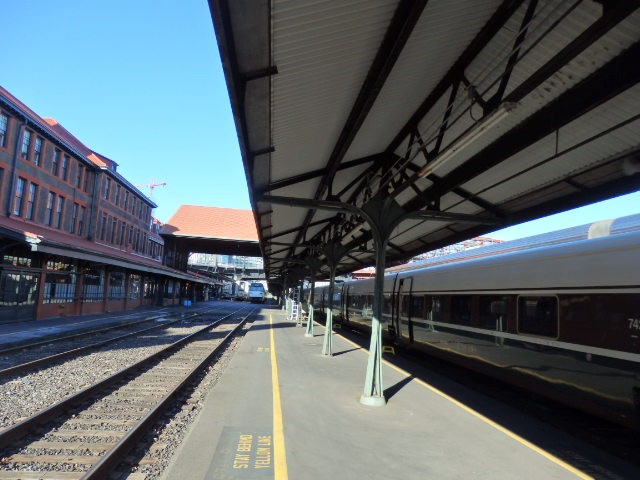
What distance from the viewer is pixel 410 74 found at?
5.39 m

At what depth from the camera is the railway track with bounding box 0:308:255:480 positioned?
4.75 meters

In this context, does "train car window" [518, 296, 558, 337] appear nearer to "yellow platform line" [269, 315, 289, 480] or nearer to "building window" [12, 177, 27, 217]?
"yellow platform line" [269, 315, 289, 480]

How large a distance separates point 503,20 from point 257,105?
2626 mm

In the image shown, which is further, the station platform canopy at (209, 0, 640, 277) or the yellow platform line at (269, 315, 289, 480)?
the yellow platform line at (269, 315, 289, 480)

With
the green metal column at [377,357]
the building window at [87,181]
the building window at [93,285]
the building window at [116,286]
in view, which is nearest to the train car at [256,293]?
the building window at [116,286]

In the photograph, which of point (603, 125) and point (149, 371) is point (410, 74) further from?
point (149, 371)

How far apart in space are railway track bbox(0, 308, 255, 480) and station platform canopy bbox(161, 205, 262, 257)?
33510 millimetres

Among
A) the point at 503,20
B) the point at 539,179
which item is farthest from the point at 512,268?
the point at 503,20

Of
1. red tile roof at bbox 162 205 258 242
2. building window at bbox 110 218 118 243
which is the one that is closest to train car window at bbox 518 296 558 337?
red tile roof at bbox 162 205 258 242

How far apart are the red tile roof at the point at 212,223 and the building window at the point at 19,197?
63.1 ft

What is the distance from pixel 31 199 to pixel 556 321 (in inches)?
1029

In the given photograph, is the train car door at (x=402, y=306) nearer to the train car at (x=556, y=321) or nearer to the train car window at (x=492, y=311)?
the train car at (x=556, y=321)

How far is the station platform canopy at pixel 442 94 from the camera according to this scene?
3.92 m

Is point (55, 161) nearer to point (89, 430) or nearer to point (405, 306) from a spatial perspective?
point (405, 306)
